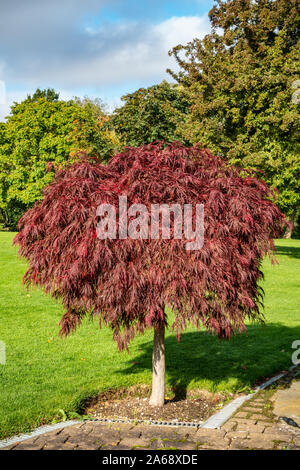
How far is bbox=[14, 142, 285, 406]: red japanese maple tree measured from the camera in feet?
15.3

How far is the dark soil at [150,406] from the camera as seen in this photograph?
5.68m

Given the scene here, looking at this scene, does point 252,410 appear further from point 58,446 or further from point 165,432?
point 58,446

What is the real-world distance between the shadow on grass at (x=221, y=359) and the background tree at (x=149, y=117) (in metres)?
A: 16.6

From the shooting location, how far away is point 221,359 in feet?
26.4

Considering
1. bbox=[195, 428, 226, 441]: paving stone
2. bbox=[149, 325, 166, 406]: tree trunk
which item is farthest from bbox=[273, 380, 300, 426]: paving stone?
bbox=[149, 325, 166, 406]: tree trunk

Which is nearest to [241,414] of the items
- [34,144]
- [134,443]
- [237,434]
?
[237,434]

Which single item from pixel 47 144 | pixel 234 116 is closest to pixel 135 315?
pixel 234 116

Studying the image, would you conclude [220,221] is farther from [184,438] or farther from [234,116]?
[234,116]

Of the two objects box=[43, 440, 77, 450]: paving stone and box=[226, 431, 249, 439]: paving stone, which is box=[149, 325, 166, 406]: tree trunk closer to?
box=[226, 431, 249, 439]: paving stone

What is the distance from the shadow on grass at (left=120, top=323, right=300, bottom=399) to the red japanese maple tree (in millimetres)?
1909

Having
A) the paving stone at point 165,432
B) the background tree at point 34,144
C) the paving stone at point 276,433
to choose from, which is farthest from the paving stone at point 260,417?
the background tree at point 34,144

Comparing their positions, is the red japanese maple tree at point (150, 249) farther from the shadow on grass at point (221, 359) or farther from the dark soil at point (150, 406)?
the shadow on grass at point (221, 359)

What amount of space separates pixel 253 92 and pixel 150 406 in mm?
17676

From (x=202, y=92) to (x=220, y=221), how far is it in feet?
61.6
